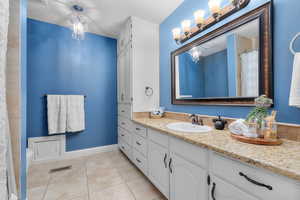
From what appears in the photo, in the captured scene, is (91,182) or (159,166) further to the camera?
(91,182)

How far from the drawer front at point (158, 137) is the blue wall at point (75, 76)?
Answer: 1.51 m

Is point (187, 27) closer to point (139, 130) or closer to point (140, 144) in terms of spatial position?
point (139, 130)

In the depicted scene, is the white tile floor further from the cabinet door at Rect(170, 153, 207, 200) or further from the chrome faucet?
the chrome faucet

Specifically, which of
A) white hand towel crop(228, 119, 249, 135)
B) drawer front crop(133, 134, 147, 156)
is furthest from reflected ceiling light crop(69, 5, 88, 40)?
white hand towel crop(228, 119, 249, 135)

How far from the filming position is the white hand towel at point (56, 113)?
2.14 meters

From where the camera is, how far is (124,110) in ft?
7.74

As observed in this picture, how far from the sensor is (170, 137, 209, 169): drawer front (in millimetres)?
853

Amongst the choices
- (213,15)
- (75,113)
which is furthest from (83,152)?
(213,15)

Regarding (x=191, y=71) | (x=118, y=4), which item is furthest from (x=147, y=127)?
(x=118, y=4)

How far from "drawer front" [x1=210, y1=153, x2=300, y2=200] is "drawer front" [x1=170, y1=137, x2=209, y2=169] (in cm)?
6

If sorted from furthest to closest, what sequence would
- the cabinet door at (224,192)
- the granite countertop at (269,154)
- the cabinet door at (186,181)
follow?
1. the cabinet door at (186,181)
2. the cabinet door at (224,192)
3. the granite countertop at (269,154)

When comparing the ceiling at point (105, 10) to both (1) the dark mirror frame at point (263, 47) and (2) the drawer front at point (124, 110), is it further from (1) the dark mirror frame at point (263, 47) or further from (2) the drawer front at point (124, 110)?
(2) the drawer front at point (124, 110)

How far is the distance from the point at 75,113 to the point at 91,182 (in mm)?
1255

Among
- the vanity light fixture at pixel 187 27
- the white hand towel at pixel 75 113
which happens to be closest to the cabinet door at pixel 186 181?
the vanity light fixture at pixel 187 27
